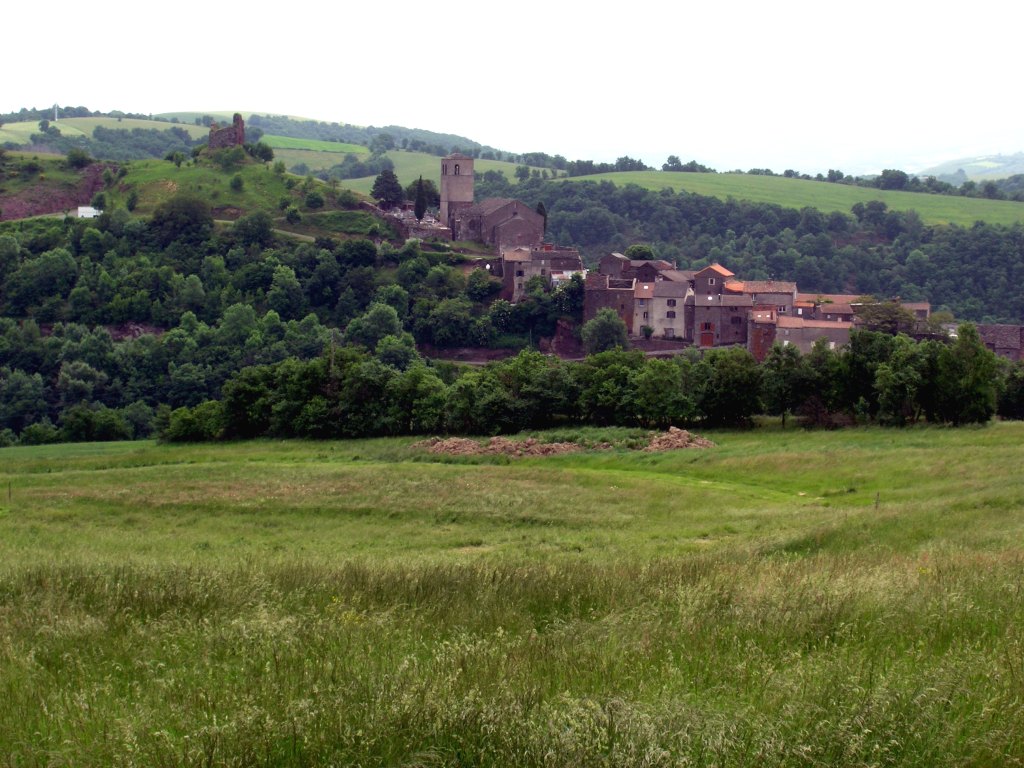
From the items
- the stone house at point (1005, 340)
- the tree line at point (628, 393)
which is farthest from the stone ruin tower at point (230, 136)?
the stone house at point (1005, 340)

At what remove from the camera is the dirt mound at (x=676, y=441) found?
115ft

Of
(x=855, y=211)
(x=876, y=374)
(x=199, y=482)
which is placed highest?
(x=855, y=211)

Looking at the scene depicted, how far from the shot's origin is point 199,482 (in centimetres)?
3086

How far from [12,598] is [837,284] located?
335 feet

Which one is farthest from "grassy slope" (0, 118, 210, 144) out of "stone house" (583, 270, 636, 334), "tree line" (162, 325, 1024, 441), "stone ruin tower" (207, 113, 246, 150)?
"tree line" (162, 325, 1024, 441)

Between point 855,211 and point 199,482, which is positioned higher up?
point 855,211

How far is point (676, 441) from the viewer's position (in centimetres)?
3572

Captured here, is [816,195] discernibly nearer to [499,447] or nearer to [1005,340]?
[1005,340]

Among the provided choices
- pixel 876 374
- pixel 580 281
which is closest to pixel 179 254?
pixel 580 281

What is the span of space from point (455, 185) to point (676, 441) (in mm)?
63237

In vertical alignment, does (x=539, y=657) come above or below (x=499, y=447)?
above

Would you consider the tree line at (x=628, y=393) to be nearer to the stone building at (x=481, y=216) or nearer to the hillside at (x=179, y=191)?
the stone building at (x=481, y=216)

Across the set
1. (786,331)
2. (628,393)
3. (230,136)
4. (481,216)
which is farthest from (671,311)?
(230,136)

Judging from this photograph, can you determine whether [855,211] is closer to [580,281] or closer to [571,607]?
[580,281]
